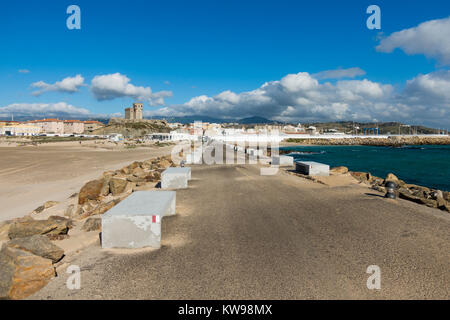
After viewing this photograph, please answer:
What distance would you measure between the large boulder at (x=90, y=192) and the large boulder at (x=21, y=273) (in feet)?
26.5

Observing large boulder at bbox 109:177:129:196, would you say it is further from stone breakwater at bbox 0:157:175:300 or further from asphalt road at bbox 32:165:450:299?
asphalt road at bbox 32:165:450:299

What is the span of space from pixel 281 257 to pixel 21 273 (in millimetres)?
5179

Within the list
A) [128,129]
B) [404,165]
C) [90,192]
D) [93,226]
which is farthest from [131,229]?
[128,129]

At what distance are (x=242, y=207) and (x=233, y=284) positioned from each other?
5670 millimetres

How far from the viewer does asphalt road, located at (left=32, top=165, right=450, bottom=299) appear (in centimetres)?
491

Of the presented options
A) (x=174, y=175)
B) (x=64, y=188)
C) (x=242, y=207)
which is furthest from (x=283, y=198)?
(x=64, y=188)

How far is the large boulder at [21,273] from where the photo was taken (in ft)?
15.0

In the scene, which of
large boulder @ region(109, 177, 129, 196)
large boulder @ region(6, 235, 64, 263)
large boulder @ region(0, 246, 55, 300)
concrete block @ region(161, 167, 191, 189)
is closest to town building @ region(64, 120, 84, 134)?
large boulder @ region(109, 177, 129, 196)

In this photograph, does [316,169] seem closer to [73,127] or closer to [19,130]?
[19,130]

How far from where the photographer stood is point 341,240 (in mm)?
7293

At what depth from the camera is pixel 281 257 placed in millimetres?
6246

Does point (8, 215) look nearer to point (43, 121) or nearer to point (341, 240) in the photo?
point (341, 240)

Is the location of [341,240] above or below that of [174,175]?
below

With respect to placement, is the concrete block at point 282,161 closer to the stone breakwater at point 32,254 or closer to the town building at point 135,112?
the stone breakwater at point 32,254
